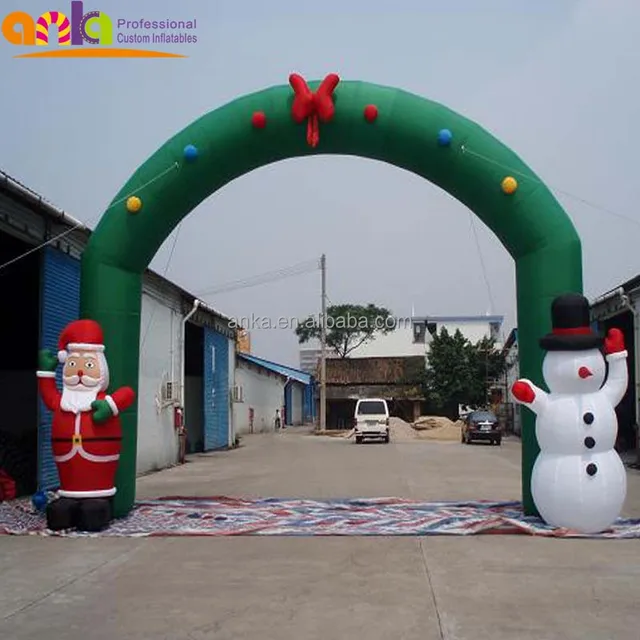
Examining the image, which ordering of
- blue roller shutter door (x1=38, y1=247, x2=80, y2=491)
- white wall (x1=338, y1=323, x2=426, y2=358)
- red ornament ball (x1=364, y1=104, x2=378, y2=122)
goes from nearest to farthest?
red ornament ball (x1=364, y1=104, x2=378, y2=122)
blue roller shutter door (x1=38, y1=247, x2=80, y2=491)
white wall (x1=338, y1=323, x2=426, y2=358)

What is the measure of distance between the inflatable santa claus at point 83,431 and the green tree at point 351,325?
54.2 meters

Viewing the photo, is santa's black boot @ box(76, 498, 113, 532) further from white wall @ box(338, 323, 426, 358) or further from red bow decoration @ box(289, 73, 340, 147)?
white wall @ box(338, 323, 426, 358)

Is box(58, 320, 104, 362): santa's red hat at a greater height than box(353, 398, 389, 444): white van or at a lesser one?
greater

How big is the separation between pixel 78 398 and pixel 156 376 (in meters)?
10.1

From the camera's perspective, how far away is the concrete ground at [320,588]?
218 inches

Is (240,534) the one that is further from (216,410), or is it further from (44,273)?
(216,410)

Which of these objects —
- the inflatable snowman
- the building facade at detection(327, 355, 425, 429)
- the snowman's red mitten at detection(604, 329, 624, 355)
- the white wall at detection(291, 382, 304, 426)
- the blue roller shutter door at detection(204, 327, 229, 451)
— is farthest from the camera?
the white wall at detection(291, 382, 304, 426)

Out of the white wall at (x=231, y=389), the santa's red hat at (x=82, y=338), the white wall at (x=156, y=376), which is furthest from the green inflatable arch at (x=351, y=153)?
the white wall at (x=231, y=389)

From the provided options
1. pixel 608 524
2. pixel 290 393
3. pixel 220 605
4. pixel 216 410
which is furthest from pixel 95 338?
pixel 290 393

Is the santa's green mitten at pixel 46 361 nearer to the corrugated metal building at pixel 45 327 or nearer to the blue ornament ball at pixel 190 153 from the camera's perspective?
the corrugated metal building at pixel 45 327

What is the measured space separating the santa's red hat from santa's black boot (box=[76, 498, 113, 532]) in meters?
1.66

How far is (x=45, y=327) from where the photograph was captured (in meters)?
12.6

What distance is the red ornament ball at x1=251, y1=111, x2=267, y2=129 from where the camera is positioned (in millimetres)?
9906

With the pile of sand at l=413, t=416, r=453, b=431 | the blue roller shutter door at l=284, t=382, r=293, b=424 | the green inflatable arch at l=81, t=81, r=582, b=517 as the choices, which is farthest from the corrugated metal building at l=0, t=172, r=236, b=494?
the blue roller shutter door at l=284, t=382, r=293, b=424
